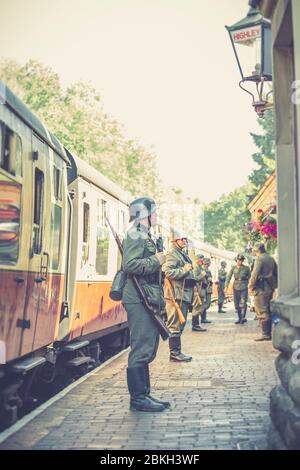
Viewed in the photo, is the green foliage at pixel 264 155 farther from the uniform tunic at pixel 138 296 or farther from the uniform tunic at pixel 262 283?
the uniform tunic at pixel 138 296

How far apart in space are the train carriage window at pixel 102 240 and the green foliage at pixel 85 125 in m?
31.7

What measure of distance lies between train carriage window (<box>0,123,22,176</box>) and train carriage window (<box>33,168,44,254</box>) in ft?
2.37

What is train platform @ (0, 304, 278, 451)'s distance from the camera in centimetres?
568

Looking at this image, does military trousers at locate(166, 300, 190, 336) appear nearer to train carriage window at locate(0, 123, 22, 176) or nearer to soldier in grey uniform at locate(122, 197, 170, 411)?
soldier in grey uniform at locate(122, 197, 170, 411)

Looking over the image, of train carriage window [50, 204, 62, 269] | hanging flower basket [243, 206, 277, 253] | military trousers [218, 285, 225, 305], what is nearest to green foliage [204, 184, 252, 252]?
military trousers [218, 285, 225, 305]

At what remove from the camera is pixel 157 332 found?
290 inches

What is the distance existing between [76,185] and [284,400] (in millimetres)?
5738

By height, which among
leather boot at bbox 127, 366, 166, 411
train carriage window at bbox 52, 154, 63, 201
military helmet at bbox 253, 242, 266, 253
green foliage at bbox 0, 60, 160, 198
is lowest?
leather boot at bbox 127, 366, 166, 411

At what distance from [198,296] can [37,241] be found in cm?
1204

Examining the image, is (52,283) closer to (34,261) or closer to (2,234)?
(34,261)

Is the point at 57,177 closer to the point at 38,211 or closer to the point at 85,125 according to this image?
the point at 38,211

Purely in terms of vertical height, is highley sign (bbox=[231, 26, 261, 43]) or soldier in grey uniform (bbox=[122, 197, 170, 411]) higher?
highley sign (bbox=[231, 26, 261, 43])

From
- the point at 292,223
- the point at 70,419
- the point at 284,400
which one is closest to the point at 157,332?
the point at 70,419

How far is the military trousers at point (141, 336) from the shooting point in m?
7.20
